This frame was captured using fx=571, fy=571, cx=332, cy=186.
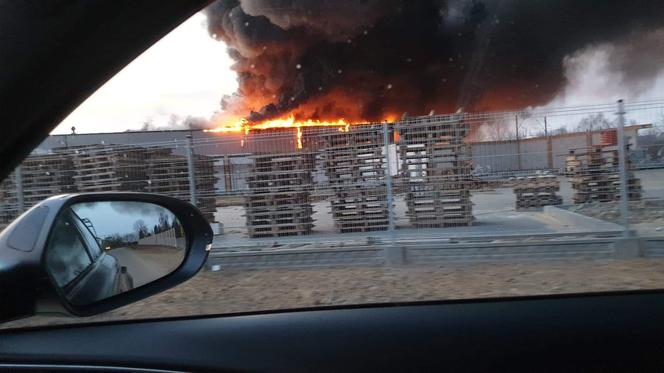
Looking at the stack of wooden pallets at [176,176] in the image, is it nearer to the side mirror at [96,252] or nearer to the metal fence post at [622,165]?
the metal fence post at [622,165]

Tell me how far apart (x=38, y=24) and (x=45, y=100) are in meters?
0.23

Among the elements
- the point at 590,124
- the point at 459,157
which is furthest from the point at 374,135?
the point at 590,124

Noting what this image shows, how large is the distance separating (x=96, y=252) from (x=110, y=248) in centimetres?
5

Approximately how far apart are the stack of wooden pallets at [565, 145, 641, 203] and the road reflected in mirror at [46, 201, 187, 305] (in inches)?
277

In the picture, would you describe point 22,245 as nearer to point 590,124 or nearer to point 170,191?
point 170,191

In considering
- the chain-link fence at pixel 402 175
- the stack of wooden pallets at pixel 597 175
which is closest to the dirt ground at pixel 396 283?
the chain-link fence at pixel 402 175

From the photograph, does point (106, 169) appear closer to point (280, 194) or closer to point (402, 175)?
point (280, 194)

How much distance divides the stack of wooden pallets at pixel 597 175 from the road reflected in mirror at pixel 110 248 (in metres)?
7.05

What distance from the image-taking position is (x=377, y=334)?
2283 mm

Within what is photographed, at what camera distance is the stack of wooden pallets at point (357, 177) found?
27.9ft

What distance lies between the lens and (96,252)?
193cm

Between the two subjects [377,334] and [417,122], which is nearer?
[377,334]

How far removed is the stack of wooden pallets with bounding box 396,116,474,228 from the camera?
855cm

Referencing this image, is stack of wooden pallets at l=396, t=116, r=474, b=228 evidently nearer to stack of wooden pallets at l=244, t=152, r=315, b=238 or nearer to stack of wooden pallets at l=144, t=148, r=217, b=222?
stack of wooden pallets at l=244, t=152, r=315, b=238
